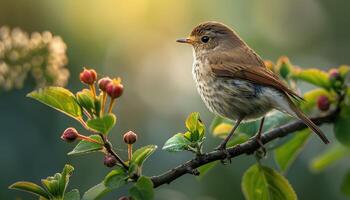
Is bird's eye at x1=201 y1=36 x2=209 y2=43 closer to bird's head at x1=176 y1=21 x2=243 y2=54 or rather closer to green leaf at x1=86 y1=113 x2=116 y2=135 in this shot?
bird's head at x1=176 y1=21 x2=243 y2=54

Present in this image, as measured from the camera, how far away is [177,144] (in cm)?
339

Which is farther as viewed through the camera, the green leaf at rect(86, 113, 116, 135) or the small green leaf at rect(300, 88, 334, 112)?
the small green leaf at rect(300, 88, 334, 112)

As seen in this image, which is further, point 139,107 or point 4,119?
point 139,107

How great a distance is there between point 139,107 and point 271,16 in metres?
2.25

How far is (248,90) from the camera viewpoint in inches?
198

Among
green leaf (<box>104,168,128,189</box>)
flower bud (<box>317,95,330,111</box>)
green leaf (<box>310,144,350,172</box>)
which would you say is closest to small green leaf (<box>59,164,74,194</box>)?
green leaf (<box>104,168,128,189</box>)

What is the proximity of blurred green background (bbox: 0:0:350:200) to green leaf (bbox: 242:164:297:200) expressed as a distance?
1.74 meters

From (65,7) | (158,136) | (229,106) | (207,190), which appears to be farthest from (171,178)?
(158,136)

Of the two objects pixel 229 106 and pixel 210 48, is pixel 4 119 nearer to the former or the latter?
pixel 210 48

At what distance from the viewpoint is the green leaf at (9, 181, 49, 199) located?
3078 millimetres

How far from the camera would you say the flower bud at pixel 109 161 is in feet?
10.2

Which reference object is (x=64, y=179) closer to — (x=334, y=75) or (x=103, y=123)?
(x=103, y=123)

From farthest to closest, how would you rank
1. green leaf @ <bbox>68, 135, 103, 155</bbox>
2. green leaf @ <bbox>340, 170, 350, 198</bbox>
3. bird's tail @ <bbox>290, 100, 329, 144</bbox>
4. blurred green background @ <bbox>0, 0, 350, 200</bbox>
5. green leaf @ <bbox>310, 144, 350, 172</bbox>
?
blurred green background @ <bbox>0, 0, 350, 200</bbox> < green leaf @ <bbox>310, 144, 350, 172</bbox> < green leaf @ <bbox>340, 170, 350, 198</bbox> < bird's tail @ <bbox>290, 100, 329, 144</bbox> < green leaf @ <bbox>68, 135, 103, 155</bbox>

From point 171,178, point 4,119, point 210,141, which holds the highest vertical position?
point 4,119
